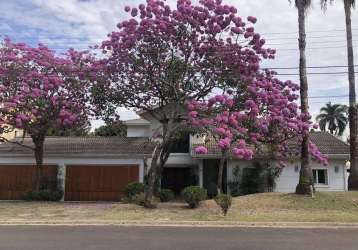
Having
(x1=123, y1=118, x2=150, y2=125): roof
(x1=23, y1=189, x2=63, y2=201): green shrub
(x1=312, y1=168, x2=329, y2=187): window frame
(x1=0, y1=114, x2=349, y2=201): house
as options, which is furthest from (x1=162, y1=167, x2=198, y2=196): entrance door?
(x1=23, y1=189, x2=63, y2=201): green shrub

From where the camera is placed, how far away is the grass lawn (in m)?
17.5

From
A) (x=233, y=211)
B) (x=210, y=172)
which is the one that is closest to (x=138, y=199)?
(x=233, y=211)

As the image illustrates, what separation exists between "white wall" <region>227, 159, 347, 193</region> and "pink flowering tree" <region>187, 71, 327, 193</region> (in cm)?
871

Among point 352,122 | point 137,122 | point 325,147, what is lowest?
point 325,147

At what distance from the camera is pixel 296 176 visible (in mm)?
30422

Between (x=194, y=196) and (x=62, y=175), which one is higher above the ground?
(x=62, y=175)

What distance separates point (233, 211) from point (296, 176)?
1211cm

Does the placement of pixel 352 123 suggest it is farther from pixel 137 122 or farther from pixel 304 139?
pixel 137 122

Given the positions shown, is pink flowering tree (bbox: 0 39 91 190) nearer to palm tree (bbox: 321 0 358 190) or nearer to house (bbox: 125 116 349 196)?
house (bbox: 125 116 349 196)

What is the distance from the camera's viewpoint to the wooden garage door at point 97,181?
29172 mm

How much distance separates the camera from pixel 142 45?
22172mm

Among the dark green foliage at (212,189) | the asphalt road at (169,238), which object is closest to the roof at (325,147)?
the dark green foliage at (212,189)

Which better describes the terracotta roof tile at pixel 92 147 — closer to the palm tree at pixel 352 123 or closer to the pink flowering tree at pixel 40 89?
the pink flowering tree at pixel 40 89

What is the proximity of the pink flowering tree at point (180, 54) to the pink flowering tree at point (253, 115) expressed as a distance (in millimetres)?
1011
